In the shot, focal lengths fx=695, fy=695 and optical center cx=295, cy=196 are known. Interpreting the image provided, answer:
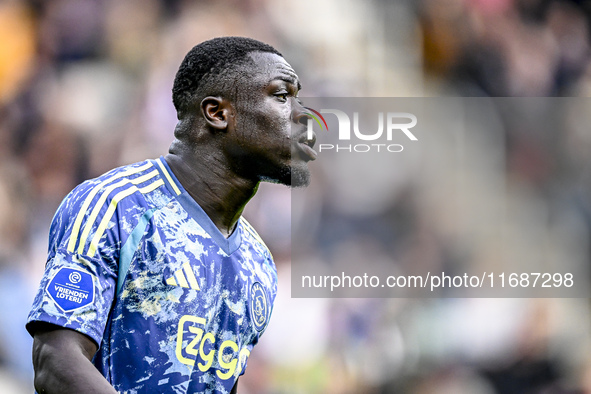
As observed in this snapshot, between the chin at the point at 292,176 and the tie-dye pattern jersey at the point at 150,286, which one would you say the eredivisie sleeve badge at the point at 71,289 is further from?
the chin at the point at 292,176

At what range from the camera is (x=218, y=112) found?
2.27 meters

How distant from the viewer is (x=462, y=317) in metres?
4.73

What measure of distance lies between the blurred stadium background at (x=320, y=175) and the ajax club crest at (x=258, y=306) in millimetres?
2099

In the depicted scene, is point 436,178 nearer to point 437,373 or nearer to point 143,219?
point 437,373

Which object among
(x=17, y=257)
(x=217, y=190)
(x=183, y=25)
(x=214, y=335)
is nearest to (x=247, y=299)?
(x=214, y=335)

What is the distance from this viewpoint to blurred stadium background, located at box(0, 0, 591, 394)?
437 centimetres

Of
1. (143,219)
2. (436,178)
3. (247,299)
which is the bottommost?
(247,299)

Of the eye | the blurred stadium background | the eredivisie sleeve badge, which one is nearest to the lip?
the eye

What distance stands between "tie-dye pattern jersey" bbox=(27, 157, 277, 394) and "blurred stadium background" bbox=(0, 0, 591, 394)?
2.29 m

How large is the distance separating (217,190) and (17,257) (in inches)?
96.2

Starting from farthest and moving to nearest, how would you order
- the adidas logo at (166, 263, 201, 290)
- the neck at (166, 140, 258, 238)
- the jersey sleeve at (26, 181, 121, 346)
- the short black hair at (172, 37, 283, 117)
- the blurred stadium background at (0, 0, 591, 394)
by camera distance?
the blurred stadium background at (0, 0, 591, 394) → the short black hair at (172, 37, 283, 117) → the neck at (166, 140, 258, 238) → the adidas logo at (166, 263, 201, 290) → the jersey sleeve at (26, 181, 121, 346)

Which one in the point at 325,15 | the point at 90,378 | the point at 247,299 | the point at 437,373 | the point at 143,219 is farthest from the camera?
the point at 325,15

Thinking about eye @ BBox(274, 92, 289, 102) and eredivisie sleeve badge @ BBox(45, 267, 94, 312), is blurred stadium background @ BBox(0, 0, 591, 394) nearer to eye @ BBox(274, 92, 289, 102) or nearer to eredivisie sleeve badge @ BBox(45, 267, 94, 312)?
eye @ BBox(274, 92, 289, 102)

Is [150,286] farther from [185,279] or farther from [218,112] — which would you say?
[218,112]
